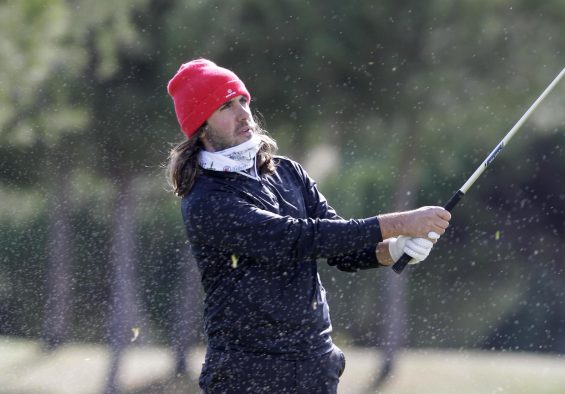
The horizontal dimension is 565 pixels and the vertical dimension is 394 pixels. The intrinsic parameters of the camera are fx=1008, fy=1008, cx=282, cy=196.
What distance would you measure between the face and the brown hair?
0.03 metres

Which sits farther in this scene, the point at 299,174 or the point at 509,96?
the point at 509,96

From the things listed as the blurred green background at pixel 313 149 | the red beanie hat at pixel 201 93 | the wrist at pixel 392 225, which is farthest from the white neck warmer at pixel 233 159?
the blurred green background at pixel 313 149

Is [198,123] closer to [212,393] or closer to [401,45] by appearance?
[212,393]

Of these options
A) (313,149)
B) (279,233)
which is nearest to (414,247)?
(279,233)

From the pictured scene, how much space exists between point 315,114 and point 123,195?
144 cm

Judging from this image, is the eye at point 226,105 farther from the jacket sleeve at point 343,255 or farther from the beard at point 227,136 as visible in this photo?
the jacket sleeve at point 343,255

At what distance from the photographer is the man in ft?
8.01

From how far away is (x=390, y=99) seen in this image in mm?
7340

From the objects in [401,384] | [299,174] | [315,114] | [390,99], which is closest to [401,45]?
[390,99]

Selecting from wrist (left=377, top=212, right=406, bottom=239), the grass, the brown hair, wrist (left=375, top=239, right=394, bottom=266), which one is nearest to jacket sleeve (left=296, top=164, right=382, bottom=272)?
wrist (left=375, top=239, right=394, bottom=266)

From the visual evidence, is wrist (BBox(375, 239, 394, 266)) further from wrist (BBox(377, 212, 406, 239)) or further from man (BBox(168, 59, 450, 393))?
wrist (BBox(377, 212, 406, 239))

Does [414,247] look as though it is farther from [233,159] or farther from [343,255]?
[233,159]

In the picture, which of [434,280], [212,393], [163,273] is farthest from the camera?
[434,280]

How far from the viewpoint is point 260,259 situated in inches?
97.0
